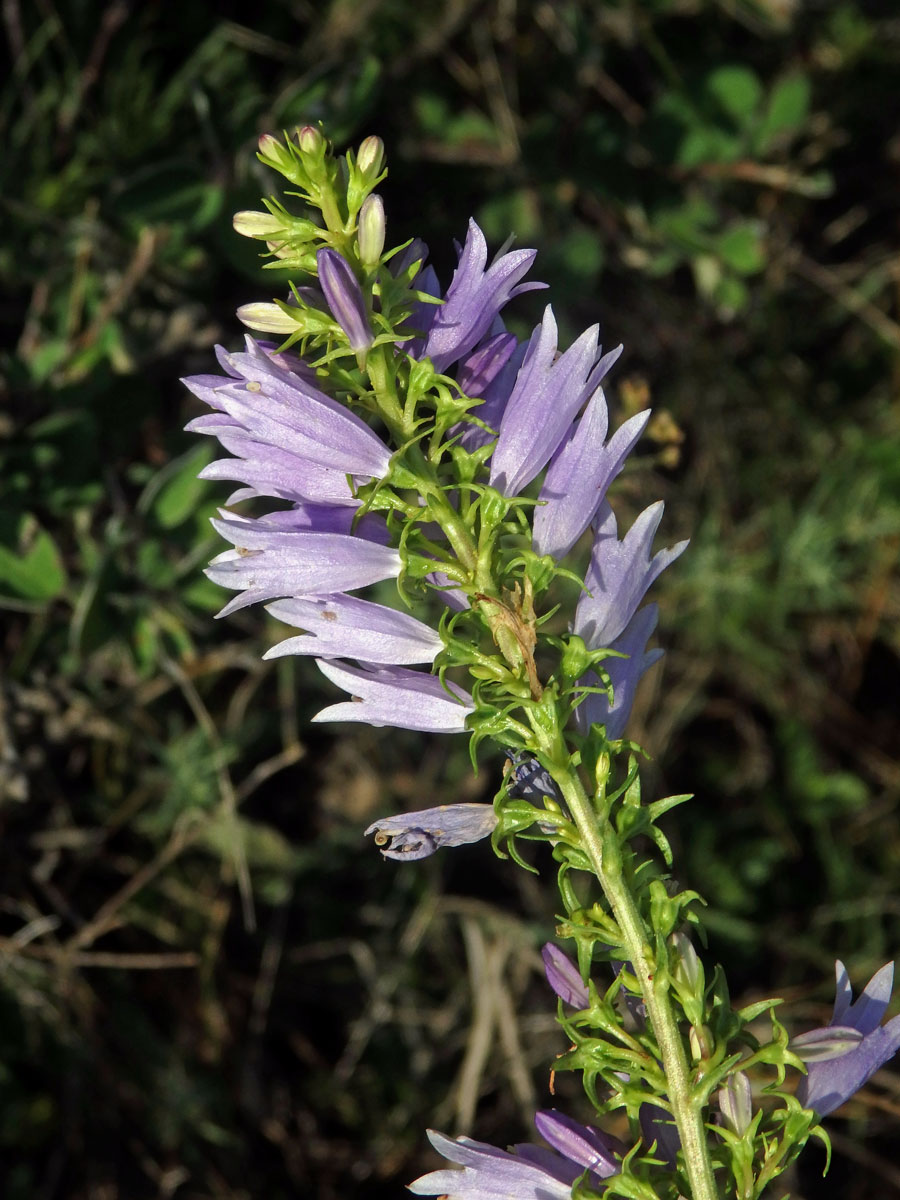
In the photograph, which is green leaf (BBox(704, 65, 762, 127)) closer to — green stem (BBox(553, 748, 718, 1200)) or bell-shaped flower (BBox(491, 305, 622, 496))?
bell-shaped flower (BBox(491, 305, 622, 496))

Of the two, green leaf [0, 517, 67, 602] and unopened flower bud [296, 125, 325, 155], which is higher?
unopened flower bud [296, 125, 325, 155]

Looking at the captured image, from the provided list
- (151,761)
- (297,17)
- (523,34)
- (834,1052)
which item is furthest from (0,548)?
(523,34)

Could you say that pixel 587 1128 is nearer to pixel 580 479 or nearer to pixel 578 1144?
pixel 578 1144

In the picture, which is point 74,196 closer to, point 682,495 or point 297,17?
point 297,17

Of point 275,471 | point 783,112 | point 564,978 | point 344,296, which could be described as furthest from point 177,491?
point 783,112

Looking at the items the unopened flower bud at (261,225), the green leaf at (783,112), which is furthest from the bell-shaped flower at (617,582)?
the green leaf at (783,112)

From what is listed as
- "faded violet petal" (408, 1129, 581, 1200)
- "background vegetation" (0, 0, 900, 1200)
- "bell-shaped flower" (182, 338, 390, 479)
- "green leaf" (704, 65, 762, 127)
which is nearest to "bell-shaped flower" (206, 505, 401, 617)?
"bell-shaped flower" (182, 338, 390, 479)
